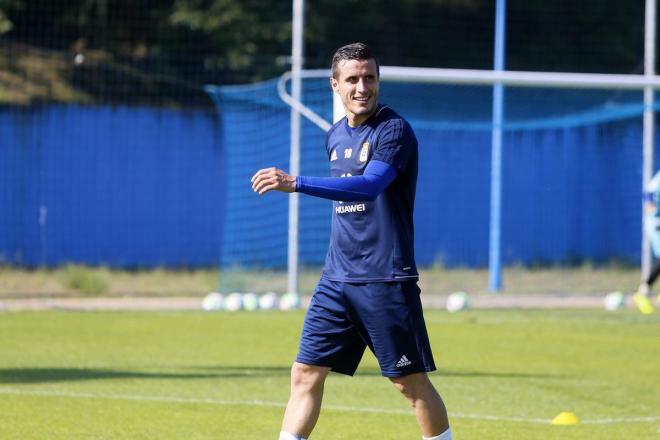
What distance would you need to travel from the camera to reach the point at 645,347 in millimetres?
13375

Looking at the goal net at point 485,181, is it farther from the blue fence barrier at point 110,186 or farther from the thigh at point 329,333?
the thigh at point 329,333

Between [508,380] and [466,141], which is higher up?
[466,141]

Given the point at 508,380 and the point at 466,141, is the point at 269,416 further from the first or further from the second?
the point at 466,141

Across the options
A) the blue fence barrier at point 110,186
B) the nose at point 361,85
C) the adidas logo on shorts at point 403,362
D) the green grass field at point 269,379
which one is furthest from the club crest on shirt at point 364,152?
the blue fence barrier at point 110,186

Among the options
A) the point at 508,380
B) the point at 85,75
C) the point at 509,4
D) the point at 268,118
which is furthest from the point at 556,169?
the point at 508,380

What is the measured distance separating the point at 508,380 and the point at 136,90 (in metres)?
14.9

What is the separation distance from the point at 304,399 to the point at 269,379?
448 centimetres

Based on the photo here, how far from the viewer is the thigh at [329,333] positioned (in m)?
6.32

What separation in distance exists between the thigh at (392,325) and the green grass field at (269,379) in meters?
2.04

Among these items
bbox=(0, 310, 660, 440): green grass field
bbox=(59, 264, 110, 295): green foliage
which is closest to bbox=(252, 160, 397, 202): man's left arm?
bbox=(0, 310, 660, 440): green grass field

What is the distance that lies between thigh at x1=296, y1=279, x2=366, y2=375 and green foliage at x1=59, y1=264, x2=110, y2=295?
13231mm

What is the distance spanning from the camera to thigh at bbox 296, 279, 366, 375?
6.32 m

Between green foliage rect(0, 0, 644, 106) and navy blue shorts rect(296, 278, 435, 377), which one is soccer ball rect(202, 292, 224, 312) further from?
navy blue shorts rect(296, 278, 435, 377)

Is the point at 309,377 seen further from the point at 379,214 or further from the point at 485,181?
the point at 485,181
